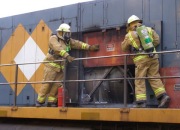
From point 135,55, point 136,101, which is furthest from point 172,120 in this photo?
point 135,55

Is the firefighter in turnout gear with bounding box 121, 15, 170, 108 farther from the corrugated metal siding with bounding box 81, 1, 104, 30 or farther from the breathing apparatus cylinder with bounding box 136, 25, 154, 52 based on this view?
the corrugated metal siding with bounding box 81, 1, 104, 30

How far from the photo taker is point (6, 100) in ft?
25.5

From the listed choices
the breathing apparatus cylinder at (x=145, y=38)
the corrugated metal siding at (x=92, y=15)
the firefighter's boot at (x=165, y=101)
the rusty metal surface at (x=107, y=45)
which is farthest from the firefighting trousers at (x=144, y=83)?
the corrugated metal siding at (x=92, y=15)

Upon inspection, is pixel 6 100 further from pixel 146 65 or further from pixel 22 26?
pixel 146 65

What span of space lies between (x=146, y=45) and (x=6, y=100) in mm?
3827

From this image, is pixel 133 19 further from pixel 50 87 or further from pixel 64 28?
pixel 50 87

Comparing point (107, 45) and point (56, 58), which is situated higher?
point (107, 45)

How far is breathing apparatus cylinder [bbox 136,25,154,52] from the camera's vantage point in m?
5.29

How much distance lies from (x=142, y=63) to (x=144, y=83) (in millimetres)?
309

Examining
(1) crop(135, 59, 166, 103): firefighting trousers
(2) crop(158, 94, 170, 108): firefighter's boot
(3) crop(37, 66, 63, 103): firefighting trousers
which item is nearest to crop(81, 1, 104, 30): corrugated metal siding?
(3) crop(37, 66, 63, 103): firefighting trousers

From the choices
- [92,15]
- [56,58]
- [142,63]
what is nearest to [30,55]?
[56,58]

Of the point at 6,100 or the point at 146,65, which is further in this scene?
the point at 6,100

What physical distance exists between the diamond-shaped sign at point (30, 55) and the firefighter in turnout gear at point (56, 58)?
845 millimetres

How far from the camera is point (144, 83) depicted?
522cm
